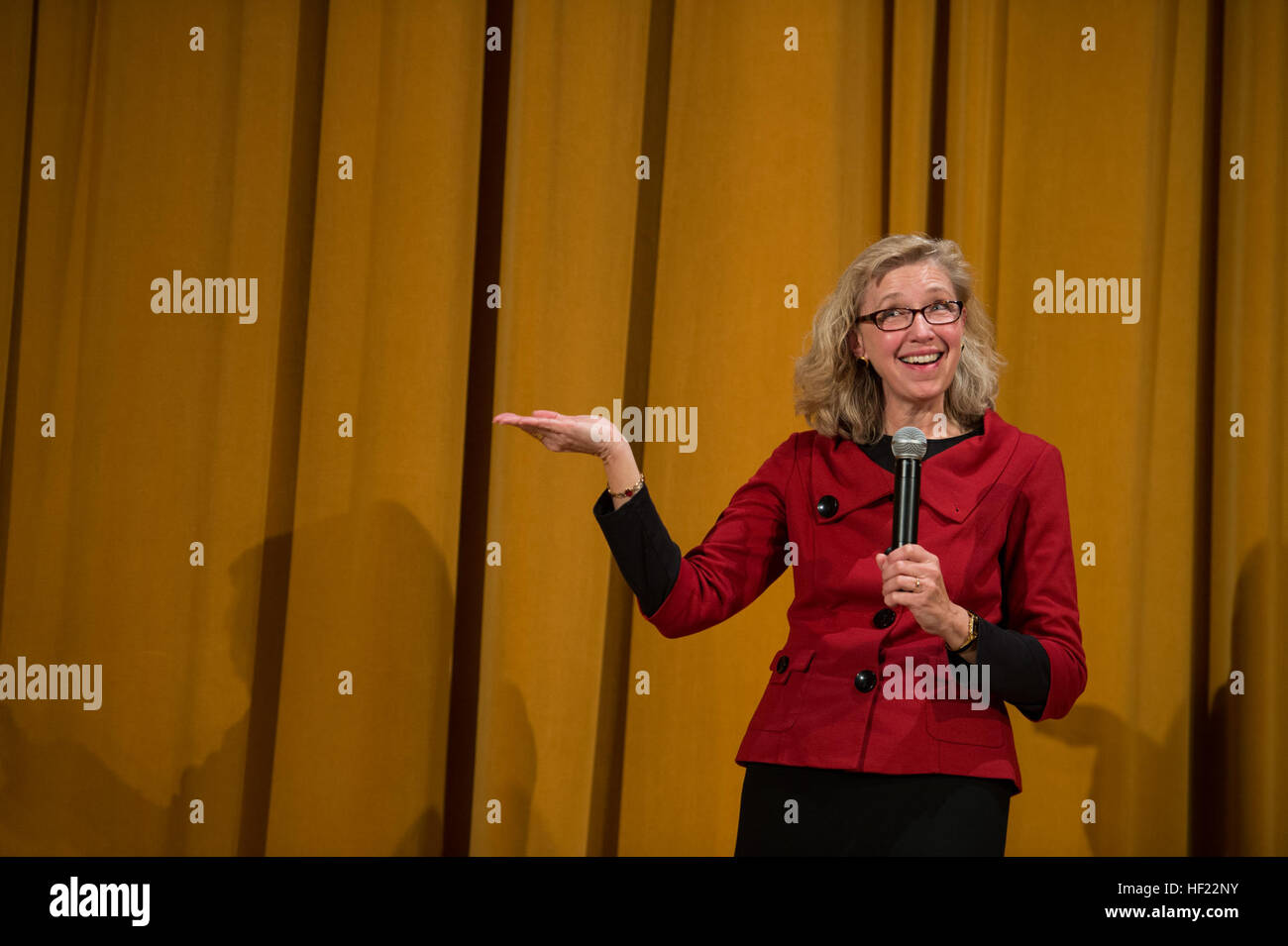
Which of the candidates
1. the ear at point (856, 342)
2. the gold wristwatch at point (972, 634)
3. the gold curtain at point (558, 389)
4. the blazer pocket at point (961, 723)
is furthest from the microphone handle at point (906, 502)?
the gold curtain at point (558, 389)

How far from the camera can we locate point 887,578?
143 cm

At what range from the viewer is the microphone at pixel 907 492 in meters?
1.45

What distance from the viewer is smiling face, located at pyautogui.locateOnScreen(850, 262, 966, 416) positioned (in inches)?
68.2

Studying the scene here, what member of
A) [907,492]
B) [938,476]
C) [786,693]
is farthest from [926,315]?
[786,693]

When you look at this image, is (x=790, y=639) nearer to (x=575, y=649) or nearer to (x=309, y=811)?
(x=575, y=649)

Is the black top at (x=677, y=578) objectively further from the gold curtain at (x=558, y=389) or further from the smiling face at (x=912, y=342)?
the gold curtain at (x=558, y=389)

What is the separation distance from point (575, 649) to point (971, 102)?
1800 mm

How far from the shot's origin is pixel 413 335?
3.02 metres

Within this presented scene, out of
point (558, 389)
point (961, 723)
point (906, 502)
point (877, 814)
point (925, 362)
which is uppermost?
point (558, 389)

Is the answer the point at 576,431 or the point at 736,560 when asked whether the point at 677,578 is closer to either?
the point at 736,560

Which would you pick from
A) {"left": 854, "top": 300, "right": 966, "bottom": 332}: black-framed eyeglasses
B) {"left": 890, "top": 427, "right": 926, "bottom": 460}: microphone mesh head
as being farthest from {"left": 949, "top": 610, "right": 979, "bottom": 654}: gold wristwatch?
{"left": 854, "top": 300, "right": 966, "bottom": 332}: black-framed eyeglasses

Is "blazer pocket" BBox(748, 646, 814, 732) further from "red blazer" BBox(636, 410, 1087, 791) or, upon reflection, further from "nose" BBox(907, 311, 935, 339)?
"nose" BBox(907, 311, 935, 339)

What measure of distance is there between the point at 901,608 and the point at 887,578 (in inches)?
6.4
